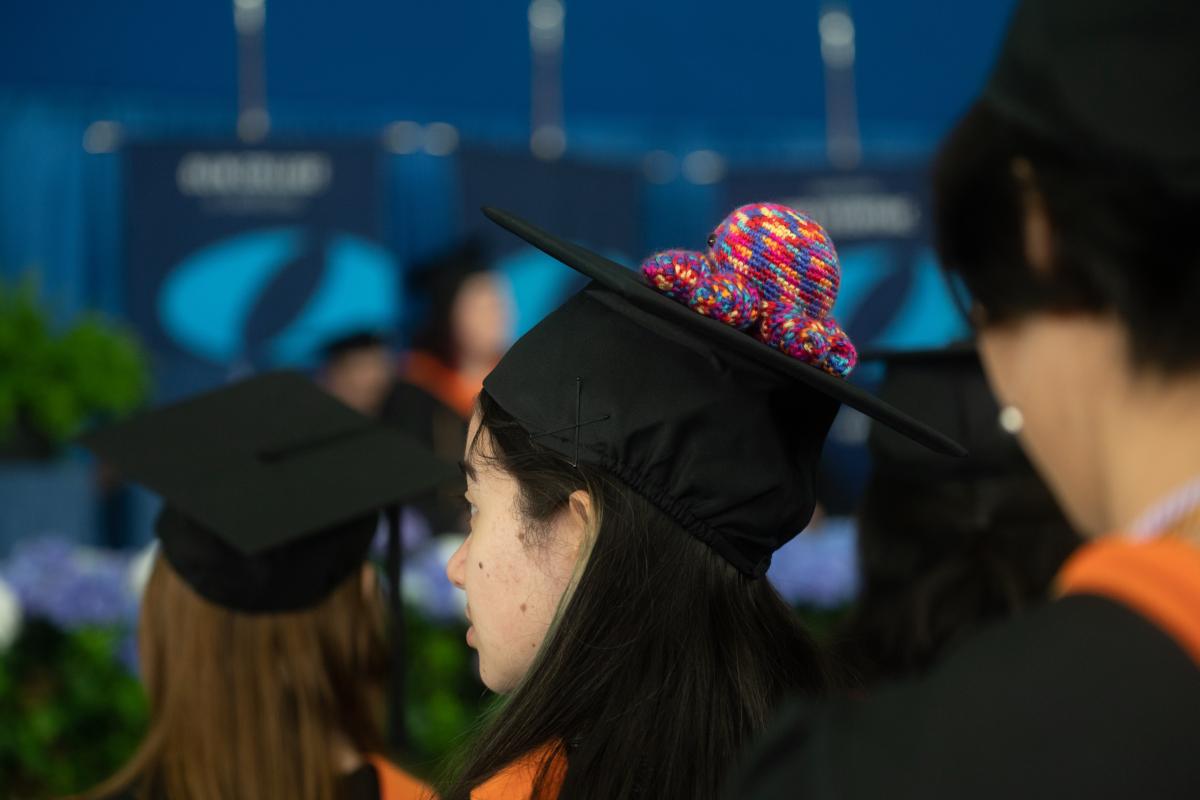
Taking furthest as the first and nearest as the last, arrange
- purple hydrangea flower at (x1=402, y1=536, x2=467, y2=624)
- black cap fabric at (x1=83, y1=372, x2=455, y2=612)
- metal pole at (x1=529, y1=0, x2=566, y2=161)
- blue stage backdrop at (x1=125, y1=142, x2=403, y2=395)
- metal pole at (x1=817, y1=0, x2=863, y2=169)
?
metal pole at (x1=817, y1=0, x2=863, y2=169) → metal pole at (x1=529, y1=0, x2=566, y2=161) → blue stage backdrop at (x1=125, y1=142, x2=403, y2=395) → purple hydrangea flower at (x1=402, y1=536, x2=467, y2=624) → black cap fabric at (x1=83, y1=372, x2=455, y2=612)

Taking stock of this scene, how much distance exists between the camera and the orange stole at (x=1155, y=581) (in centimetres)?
61

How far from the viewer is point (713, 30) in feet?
26.6

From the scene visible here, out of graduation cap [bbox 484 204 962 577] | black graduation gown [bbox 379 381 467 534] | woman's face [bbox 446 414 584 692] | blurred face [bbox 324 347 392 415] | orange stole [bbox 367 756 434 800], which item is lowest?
black graduation gown [bbox 379 381 467 534]

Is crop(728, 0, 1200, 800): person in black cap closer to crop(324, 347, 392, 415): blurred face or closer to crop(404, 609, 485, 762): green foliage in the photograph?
crop(404, 609, 485, 762): green foliage

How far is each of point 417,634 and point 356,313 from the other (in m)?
3.67

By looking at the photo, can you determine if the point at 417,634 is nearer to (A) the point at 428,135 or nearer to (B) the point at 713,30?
(A) the point at 428,135

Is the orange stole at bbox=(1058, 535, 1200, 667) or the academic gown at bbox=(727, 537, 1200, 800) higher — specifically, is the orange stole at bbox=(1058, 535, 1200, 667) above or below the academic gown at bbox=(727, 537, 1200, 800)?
above

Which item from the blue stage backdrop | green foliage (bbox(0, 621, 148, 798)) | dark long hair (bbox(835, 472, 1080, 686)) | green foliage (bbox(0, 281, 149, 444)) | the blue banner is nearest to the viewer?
dark long hair (bbox(835, 472, 1080, 686))

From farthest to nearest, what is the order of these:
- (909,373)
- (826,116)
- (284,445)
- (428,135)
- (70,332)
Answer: (826,116) < (428,135) < (70,332) < (909,373) < (284,445)

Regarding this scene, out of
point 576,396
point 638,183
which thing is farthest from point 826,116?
point 576,396

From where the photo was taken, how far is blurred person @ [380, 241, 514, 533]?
6.18m

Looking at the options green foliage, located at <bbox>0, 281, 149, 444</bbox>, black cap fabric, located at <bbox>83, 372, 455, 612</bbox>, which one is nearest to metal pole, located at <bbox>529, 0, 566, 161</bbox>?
green foliage, located at <bbox>0, 281, 149, 444</bbox>

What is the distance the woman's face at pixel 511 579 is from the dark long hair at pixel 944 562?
111cm

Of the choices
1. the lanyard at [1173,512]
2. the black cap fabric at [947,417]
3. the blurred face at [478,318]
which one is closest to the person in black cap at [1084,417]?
the lanyard at [1173,512]
